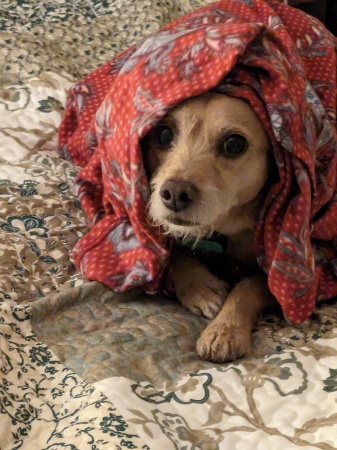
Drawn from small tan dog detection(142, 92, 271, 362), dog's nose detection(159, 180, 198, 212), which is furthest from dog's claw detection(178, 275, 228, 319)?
dog's nose detection(159, 180, 198, 212)

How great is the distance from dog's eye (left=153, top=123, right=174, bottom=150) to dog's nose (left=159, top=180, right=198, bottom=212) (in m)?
0.16

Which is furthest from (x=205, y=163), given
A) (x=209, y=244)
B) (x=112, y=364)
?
(x=112, y=364)

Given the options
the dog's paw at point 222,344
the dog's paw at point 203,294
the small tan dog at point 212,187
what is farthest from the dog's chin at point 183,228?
the dog's paw at point 222,344

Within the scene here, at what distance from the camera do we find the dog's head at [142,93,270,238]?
129 cm

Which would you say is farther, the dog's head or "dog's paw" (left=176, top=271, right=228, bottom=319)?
"dog's paw" (left=176, top=271, right=228, bottom=319)

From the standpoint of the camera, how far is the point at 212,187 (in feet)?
4.25

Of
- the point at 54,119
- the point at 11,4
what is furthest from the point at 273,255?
the point at 11,4

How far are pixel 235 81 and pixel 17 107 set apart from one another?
3.19 ft

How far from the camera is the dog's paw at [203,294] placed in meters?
1.43

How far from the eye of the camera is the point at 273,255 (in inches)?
55.5

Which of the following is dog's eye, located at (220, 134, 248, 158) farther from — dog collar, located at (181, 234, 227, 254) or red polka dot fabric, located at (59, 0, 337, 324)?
dog collar, located at (181, 234, 227, 254)

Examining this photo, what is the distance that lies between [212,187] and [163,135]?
20 cm

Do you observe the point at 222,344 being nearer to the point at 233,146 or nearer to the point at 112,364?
the point at 112,364

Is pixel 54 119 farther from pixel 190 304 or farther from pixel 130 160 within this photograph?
pixel 190 304
